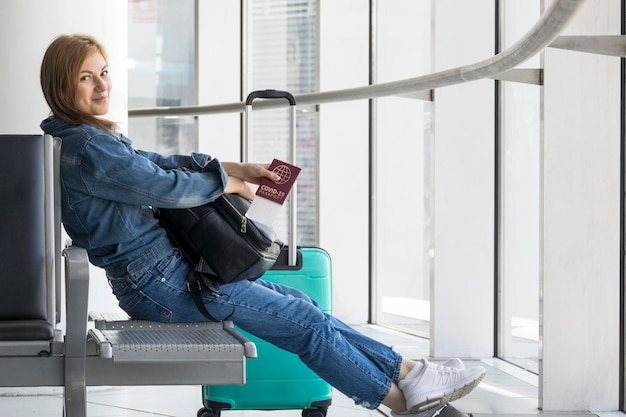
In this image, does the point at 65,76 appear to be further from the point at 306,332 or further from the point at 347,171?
the point at 347,171

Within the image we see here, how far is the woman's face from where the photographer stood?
310 cm

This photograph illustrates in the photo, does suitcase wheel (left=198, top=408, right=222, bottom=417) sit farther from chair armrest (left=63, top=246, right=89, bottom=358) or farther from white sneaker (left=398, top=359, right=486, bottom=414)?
chair armrest (left=63, top=246, right=89, bottom=358)

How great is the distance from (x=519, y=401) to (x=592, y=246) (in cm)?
89

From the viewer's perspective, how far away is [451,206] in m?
5.93

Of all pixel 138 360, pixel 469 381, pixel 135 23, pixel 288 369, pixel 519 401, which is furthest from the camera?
pixel 135 23

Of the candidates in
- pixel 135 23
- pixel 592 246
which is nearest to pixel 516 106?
pixel 592 246

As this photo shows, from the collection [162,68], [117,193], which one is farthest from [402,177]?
[117,193]

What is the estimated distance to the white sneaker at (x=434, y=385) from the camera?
3.17m

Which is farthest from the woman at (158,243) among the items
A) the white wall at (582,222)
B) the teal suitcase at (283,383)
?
the white wall at (582,222)

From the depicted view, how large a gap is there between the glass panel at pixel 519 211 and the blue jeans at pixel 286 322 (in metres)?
2.50

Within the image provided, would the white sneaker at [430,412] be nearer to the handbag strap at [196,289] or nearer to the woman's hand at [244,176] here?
the handbag strap at [196,289]

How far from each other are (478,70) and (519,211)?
1917mm

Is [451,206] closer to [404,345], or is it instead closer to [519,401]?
[404,345]

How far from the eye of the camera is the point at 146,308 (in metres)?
3.13
